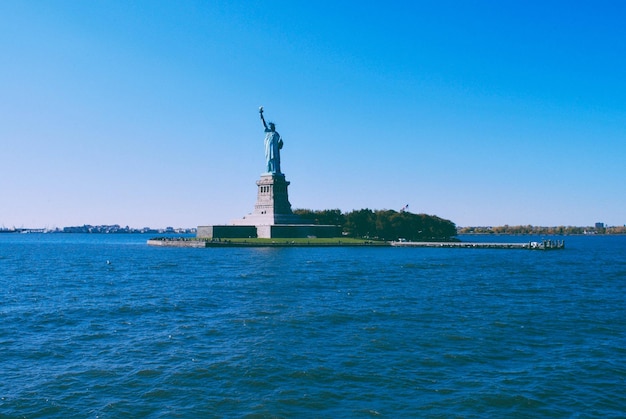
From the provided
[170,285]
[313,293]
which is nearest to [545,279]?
[313,293]

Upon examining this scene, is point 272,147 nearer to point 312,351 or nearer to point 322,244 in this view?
point 322,244

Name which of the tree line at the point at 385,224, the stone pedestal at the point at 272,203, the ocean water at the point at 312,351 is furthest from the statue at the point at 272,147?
the ocean water at the point at 312,351

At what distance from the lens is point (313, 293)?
131 feet

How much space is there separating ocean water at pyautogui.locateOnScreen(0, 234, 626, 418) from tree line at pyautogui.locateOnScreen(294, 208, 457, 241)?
8170 cm

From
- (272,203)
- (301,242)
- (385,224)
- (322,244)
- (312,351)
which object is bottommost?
(312,351)

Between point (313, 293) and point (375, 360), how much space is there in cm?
1812

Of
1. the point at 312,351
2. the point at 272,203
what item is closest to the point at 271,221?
the point at 272,203

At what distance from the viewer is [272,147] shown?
382 feet

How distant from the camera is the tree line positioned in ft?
414

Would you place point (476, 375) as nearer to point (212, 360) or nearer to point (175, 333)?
point (212, 360)

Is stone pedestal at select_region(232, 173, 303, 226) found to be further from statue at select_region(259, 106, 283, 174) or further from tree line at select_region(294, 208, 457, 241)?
tree line at select_region(294, 208, 457, 241)

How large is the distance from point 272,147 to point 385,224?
29.8 meters

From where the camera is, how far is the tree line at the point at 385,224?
414 feet

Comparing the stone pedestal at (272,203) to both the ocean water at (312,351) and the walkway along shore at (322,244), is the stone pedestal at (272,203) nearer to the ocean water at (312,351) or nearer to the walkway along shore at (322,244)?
the walkway along shore at (322,244)
